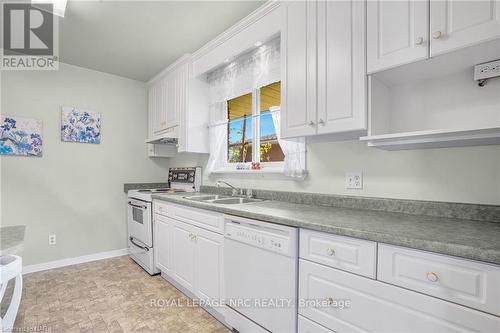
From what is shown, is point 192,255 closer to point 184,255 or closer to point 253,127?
point 184,255

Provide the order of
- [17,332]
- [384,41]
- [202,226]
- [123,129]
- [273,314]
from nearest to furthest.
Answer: [384,41] < [273,314] < [17,332] < [202,226] < [123,129]

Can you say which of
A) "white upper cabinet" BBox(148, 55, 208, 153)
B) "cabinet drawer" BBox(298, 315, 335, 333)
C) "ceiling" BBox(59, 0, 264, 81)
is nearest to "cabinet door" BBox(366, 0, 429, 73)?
"ceiling" BBox(59, 0, 264, 81)

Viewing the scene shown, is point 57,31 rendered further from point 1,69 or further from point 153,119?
point 153,119

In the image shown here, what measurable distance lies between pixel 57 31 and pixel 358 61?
2.65 m

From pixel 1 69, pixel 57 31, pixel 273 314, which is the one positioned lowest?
pixel 273 314

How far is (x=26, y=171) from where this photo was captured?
2816mm

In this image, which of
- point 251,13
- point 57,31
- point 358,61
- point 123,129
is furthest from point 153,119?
point 358,61

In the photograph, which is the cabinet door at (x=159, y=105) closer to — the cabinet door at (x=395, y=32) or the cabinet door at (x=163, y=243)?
the cabinet door at (x=163, y=243)

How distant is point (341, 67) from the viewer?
1.47 m

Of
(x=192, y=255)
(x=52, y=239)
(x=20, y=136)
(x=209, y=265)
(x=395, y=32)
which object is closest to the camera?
(x=395, y=32)

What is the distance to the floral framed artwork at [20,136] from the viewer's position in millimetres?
2691

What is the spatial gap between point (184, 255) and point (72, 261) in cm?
187

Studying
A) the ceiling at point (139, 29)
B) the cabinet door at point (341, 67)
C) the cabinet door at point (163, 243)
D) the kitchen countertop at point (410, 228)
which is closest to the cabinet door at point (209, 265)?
the kitchen countertop at point (410, 228)

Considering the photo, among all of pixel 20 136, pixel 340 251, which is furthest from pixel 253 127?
pixel 20 136
